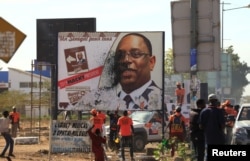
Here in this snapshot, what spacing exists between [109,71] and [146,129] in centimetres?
345

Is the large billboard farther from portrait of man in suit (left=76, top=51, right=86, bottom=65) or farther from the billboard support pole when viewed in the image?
the billboard support pole

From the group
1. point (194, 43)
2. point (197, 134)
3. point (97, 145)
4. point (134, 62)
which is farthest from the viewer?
point (134, 62)

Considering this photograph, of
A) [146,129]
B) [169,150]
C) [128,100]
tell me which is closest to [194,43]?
[169,150]

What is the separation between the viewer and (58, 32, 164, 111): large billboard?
22641 mm

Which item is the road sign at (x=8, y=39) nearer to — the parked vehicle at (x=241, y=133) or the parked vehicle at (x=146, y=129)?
the parked vehicle at (x=241, y=133)

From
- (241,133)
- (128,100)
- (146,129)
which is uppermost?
(128,100)

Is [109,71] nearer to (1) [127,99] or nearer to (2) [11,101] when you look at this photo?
(1) [127,99]

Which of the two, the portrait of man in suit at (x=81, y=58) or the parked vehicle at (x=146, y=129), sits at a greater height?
the portrait of man in suit at (x=81, y=58)

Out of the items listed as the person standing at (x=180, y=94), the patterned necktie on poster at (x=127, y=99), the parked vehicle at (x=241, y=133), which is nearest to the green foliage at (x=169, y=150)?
the parked vehicle at (x=241, y=133)

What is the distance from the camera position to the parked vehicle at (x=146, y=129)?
24.8m

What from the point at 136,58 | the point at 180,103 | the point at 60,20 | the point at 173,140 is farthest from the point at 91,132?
the point at 60,20

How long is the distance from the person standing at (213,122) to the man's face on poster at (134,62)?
905 cm

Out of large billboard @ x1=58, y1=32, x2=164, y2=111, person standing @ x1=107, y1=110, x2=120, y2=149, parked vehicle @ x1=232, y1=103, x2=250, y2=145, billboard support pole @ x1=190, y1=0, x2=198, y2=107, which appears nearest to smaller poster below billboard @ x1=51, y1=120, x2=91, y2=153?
large billboard @ x1=58, y1=32, x2=164, y2=111

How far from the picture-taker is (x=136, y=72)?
2250 cm
